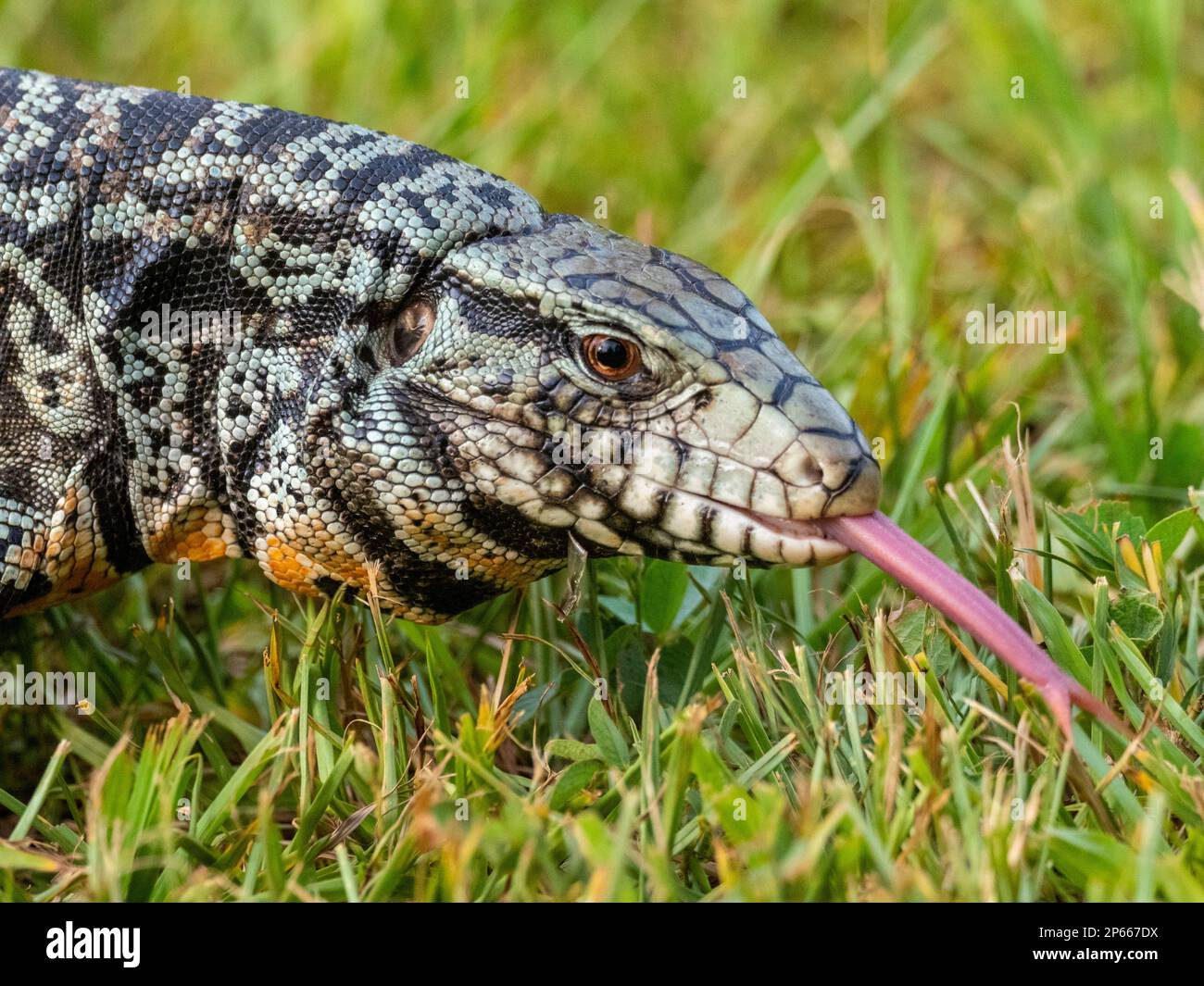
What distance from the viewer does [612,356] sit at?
3336 millimetres

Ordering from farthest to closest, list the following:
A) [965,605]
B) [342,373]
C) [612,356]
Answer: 1. [342,373]
2. [612,356]
3. [965,605]

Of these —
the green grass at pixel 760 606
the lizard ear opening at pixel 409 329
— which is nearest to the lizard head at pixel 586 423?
the lizard ear opening at pixel 409 329

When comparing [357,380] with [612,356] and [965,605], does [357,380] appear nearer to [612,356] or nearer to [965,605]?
[612,356]

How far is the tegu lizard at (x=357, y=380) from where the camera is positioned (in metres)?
3.28

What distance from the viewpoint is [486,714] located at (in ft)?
10.7

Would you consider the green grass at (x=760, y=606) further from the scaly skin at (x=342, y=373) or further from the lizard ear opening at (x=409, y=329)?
the lizard ear opening at (x=409, y=329)

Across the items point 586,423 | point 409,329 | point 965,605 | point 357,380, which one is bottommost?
point 965,605

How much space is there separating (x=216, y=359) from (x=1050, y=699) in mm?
2104

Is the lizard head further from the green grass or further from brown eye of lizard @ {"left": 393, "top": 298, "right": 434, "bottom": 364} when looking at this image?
the green grass

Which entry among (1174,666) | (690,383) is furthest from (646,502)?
(1174,666)

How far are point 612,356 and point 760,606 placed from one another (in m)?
1.15

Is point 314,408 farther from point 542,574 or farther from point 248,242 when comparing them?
point 542,574

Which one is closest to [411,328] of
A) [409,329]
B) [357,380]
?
[409,329]

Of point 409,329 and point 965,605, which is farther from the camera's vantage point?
point 409,329
